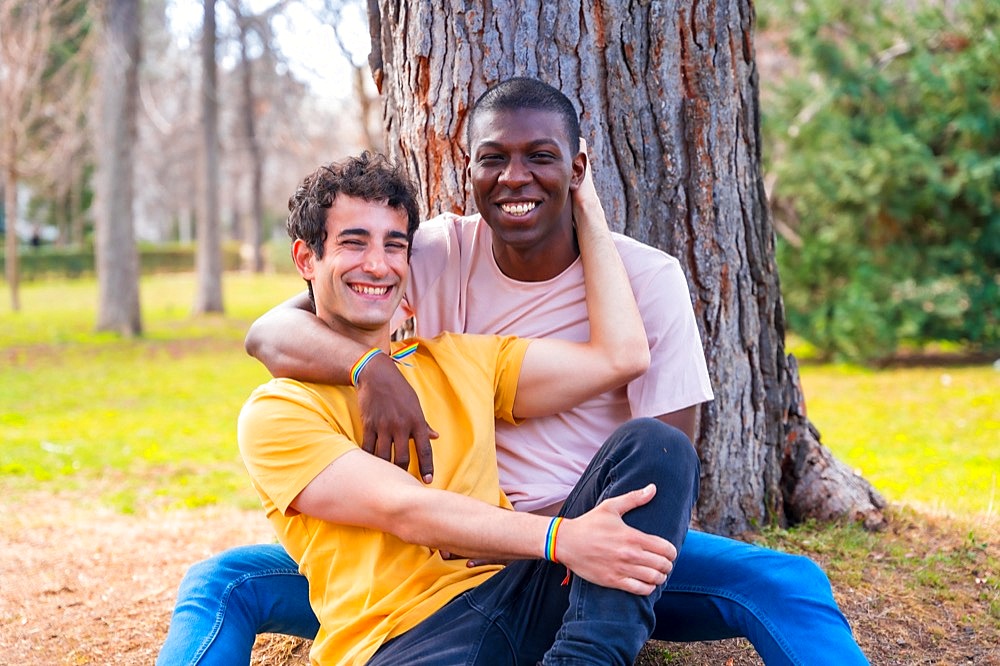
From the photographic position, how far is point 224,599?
110 inches

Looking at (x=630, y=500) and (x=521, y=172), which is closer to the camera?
(x=630, y=500)

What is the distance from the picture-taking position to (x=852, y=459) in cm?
728

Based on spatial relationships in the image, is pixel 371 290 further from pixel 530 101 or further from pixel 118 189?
pixel 118 189

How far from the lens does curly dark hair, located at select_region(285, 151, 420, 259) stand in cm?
279

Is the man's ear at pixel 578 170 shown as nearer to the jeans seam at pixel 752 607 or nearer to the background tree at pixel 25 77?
the jeans seam at pixel 752 607

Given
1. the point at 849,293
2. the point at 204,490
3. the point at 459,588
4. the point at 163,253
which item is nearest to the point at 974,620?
the point at 459,588

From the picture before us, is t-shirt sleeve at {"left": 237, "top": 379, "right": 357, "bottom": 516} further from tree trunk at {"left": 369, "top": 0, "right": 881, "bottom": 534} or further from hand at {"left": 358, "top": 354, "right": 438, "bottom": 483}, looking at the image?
tree trunk at {"left": 369, "top": 0, "right": 881, "bottom": 534}

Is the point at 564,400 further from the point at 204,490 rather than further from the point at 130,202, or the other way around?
the point at 130,202

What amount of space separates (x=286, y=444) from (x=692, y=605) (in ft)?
3.86

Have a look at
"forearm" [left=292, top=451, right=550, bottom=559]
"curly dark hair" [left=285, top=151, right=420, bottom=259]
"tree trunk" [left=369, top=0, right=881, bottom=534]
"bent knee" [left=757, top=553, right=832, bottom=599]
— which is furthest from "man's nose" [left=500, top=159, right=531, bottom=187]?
"bent knee" [left=757, top=553, right=832, bottom=599]

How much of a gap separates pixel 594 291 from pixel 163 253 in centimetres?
3475

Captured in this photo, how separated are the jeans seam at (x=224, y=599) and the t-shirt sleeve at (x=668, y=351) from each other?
1.15 m

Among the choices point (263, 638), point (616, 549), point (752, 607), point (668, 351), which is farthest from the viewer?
point (263, 638)

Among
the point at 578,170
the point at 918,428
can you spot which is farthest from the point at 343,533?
the point at 918,428
